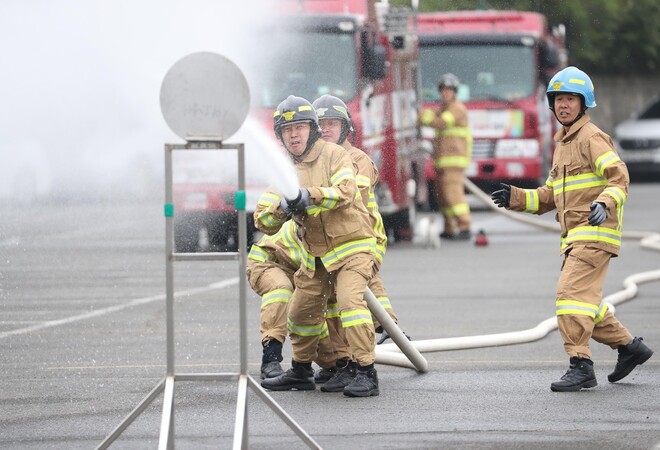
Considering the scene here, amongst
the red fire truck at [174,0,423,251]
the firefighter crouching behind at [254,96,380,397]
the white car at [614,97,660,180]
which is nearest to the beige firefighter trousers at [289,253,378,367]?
the firefighter crouching behind at [254,96,380,397]

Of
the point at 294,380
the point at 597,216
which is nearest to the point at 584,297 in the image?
the point at 597,216

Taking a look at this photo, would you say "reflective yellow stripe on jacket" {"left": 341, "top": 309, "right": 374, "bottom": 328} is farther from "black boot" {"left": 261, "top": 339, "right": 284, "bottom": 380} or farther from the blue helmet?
the blue helmet

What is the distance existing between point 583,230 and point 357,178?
131 cm

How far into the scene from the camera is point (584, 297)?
894 cm

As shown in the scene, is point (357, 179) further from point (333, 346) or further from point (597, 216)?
point (597, 216)

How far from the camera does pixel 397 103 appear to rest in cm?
2111

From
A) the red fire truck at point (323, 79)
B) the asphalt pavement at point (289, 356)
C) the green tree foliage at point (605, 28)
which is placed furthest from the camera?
the green tree foliage at point (605, 28)

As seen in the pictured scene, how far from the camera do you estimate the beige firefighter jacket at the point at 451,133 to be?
2116 centimetres

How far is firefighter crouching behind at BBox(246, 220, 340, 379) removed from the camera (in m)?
9.23

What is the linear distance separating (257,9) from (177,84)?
35.8ft

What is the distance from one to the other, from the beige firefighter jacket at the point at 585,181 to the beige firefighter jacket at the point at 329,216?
110cm

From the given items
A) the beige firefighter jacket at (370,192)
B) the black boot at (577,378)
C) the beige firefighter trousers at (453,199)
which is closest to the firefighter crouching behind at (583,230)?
the black boot at (577,378)

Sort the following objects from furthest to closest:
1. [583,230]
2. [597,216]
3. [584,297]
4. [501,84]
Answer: [501,84], [583,230], [584,297], [597,216]

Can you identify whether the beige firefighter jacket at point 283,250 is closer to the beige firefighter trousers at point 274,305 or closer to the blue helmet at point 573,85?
the beige firefighter trousers at point 274,305
